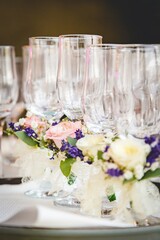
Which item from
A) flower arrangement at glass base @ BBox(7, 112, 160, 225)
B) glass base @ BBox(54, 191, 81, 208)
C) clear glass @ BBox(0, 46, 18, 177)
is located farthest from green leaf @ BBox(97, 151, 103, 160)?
clear glass @ BBox(0, 46, 18, 177)

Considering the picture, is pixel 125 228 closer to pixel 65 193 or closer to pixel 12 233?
pixel 12 233

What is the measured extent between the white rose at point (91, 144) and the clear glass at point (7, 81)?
740 mm

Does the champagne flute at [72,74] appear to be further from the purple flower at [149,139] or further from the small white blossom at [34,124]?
the purple flower at [149,139]

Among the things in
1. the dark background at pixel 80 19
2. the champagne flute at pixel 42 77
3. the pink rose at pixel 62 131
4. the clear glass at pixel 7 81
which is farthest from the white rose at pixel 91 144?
the dark background at pixel 80 19

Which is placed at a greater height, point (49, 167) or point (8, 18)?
point (8, 18)


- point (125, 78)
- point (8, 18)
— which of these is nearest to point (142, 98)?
point (125, 78)

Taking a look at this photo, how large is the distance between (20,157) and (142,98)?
41 cm

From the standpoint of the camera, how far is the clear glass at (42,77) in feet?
5.31

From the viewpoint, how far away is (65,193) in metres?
1.42

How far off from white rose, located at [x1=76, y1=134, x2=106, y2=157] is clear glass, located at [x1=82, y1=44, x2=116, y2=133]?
54 mm

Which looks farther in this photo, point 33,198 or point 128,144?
point 33,198

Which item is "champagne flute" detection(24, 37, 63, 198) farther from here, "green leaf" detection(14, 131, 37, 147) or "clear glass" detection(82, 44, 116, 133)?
"clear glass" detection(82, 44, 116, 133)

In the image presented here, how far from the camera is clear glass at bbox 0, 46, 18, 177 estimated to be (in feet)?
6.32

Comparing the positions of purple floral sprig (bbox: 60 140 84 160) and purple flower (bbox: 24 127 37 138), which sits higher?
purple flower (bbox: 24 127 37 138)
